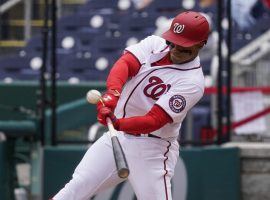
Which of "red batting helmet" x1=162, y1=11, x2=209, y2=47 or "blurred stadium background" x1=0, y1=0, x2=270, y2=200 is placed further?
"blurred stadium background" x1=0, y1=0, x2=270, y2=200

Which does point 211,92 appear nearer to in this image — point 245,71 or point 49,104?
point 245,71

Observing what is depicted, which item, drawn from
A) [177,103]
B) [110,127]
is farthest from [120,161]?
[177,103]

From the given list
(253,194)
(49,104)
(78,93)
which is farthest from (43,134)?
(78,93)

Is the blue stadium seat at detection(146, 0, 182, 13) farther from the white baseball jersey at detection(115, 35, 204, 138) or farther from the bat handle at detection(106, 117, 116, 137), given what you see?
the bat handle at detection(106, 117, 116, 137)

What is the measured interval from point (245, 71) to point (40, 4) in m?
2.92

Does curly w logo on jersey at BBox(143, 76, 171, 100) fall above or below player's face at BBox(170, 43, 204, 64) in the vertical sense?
below

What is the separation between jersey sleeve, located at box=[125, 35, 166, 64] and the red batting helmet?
16 cm

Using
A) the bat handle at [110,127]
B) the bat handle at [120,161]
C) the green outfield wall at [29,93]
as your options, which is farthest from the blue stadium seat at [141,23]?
the bat handle at [120,161]

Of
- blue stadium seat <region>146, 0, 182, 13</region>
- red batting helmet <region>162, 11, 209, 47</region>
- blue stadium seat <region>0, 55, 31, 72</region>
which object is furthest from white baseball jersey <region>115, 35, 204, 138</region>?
blue stadium seat <region>0, 55, 31, 72</region>

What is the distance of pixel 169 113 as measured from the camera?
4.60 m

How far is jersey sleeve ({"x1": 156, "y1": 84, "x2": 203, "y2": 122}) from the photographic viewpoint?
459 cm

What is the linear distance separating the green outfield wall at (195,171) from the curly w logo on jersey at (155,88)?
8.39ft

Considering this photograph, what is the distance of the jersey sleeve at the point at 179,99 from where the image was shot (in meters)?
4.59

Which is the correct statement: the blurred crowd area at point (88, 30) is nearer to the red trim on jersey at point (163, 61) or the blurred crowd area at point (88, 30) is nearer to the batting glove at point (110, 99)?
the red trim on jersey at point (163, 61)
